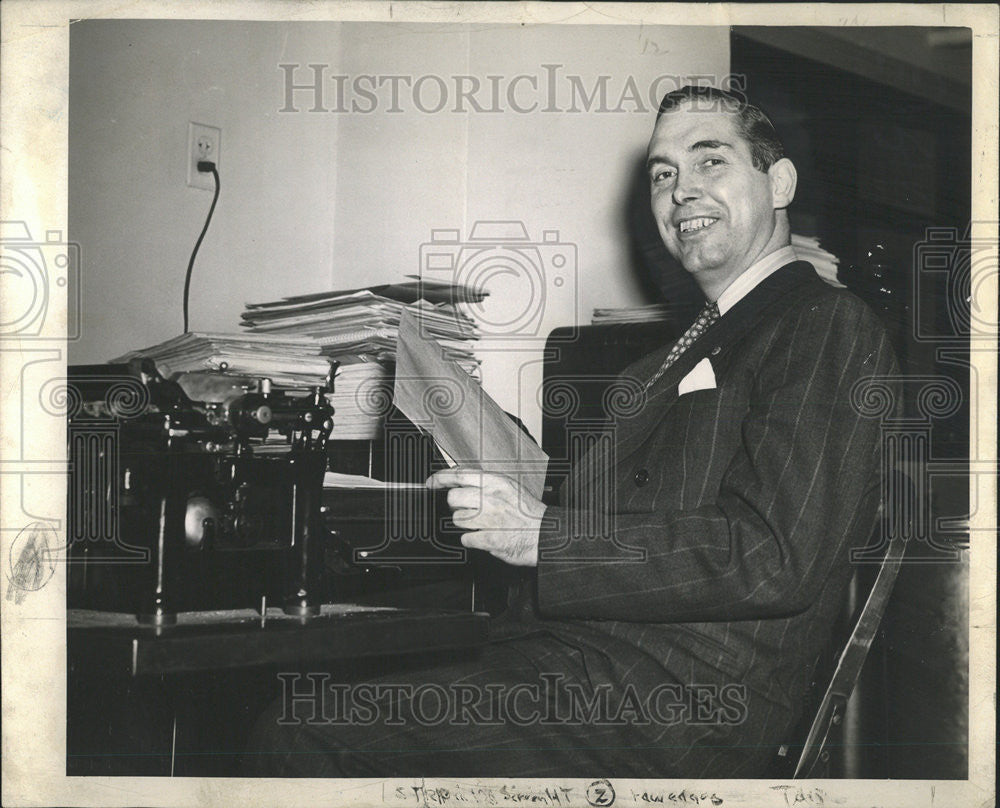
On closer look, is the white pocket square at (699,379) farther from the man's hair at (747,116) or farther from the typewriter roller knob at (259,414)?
the typewriter roller knob at (259,414)

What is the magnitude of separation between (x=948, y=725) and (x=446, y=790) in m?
0.69

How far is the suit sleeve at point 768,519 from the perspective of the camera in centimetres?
110

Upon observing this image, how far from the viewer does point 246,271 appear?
5.32ft

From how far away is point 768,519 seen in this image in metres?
1.10

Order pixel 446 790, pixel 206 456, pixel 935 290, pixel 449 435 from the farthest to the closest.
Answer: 1. pixel 935 290
2. pixel 446 790
3. pixel 449 435
4. pixel 206 456

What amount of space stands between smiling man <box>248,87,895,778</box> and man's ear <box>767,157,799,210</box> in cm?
15

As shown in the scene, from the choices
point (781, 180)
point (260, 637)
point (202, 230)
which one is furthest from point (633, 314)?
point (260, 637)

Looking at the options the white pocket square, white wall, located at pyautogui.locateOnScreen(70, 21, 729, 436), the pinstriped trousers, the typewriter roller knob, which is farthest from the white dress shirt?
the typewriter roller knob

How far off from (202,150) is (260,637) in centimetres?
96

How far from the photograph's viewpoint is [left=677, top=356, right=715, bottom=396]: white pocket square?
1251 millimetres

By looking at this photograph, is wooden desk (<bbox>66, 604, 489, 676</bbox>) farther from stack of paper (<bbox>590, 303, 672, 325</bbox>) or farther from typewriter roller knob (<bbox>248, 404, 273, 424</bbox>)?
stack of paper (<bbox>590, 303, 672, 325</bbox>)

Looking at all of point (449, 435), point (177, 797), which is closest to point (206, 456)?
point (449, 435)

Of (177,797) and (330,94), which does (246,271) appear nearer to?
(330,94)

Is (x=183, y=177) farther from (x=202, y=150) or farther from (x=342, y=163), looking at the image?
(x=342, y=163)
